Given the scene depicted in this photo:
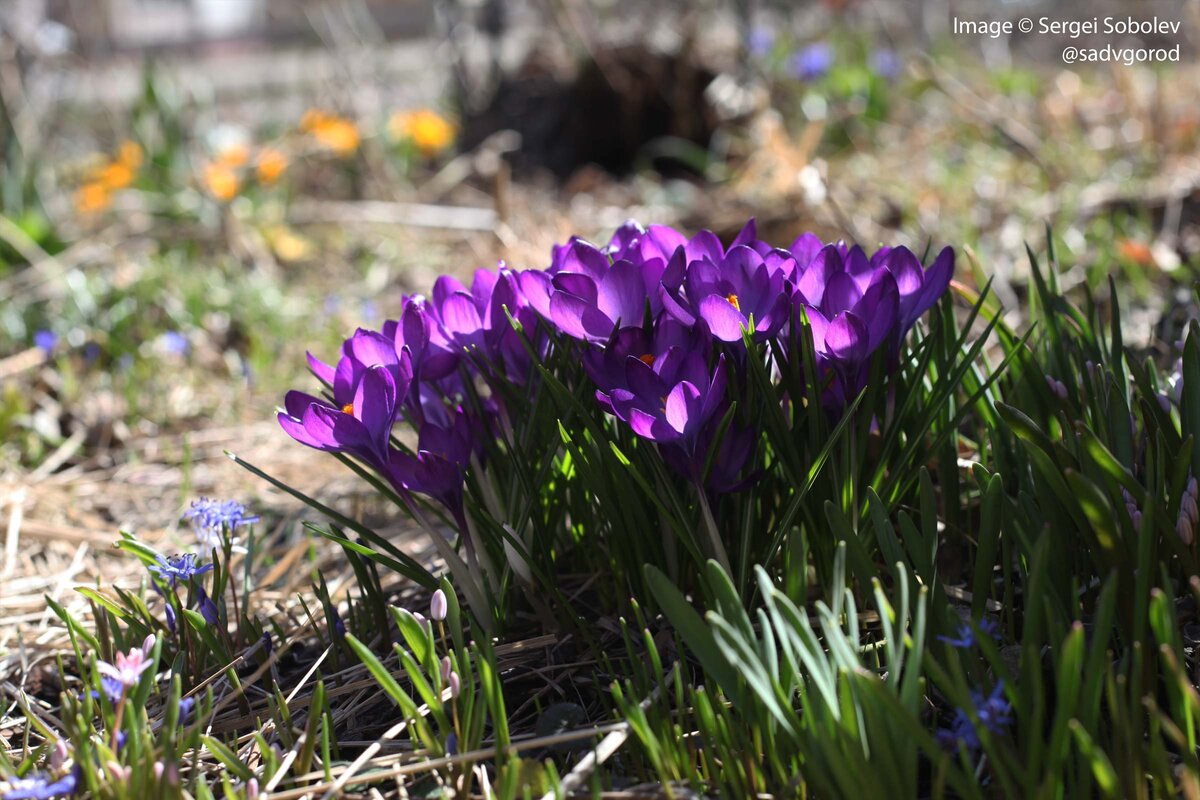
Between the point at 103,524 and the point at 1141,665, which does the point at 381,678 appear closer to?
the point at 1141,665

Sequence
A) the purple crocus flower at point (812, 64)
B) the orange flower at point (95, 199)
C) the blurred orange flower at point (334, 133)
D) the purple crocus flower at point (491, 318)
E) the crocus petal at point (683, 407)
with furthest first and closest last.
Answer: the purple crocus flower at point (812, 64), the blurred orange flower at point (334, 133), the orange flower at point (95, 199), the purple crocus flower at point (491, 318), the crocus petal at point (683, 407)

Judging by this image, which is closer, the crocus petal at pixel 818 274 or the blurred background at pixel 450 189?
the crocus petal at pixel 818 274

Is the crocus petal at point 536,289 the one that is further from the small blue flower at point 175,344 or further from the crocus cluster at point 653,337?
the small blue flower at point 175,344

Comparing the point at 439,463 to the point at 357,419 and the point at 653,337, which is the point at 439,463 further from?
the point at 653,337

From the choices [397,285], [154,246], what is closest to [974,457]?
[397,285]

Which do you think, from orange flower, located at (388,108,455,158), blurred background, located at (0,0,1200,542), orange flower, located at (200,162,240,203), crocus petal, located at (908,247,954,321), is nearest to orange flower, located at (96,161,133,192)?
blurred background, located at (0,0,1200,542)

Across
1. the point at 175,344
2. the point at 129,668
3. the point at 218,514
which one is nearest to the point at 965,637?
the point at 129,668

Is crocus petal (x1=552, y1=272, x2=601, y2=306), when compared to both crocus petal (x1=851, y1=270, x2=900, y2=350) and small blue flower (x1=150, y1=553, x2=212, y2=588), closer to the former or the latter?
crocus petal (x1=851, y1=270, x2=900, y2=350)

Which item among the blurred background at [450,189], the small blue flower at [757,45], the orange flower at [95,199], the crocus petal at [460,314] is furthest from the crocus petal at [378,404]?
the small blue flower at [757,45]
